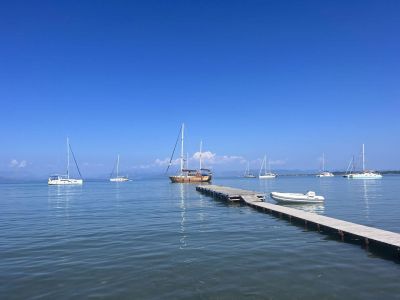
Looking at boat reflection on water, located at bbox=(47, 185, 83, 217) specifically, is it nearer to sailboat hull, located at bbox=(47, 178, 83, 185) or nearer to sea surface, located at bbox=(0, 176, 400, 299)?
sea surface, located at bbox=(0, 176, 400, 299)

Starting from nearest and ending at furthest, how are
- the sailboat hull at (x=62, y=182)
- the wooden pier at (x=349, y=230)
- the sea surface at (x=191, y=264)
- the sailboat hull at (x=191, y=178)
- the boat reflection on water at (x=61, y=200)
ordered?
1. the sea surface at (x=191, y=264)
2. the wooden pier at (x=349, y=230)
3. the boat reflection on water at (x=61, y=200)
4. the sailboat hull at (x=191, y=178)
5. the sailboat hull at (x=62, y=182)

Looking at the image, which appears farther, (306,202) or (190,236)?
(306,202)

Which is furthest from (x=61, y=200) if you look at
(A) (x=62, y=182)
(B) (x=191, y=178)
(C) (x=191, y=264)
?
(A) (x=62, y=182)

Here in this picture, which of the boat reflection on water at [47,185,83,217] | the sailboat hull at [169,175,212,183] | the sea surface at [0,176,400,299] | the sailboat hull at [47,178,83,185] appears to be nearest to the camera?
the sea surface at [0,176,400,299]

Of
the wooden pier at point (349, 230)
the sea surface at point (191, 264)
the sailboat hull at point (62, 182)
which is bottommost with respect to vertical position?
the sailboat hull at point (62, 182)

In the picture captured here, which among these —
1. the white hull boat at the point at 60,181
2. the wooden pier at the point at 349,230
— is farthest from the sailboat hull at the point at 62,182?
the wooden pier at the point at 349,230

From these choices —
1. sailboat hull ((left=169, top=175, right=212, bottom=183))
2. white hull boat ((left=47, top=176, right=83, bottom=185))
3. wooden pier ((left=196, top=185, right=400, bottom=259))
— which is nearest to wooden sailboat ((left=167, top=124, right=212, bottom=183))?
sailboat hull ((left=169, top=175, right=212, bottom=183))

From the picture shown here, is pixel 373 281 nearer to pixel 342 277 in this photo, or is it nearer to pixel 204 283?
pixel 342 277

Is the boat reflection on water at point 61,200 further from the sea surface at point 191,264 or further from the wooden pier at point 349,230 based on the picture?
the wooden pier at point 349,230

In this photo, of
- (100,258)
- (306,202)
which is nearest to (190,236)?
(100,258)

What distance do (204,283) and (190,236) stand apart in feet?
30.7

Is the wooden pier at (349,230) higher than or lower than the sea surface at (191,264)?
higher

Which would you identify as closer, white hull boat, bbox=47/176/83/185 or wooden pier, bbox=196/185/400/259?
wooden pier, bbox=196/185/400/259

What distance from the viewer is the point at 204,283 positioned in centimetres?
1302
